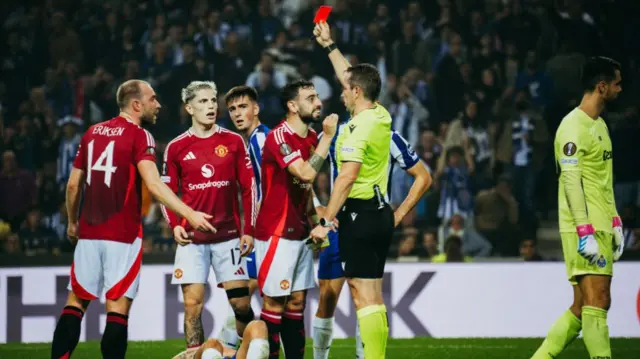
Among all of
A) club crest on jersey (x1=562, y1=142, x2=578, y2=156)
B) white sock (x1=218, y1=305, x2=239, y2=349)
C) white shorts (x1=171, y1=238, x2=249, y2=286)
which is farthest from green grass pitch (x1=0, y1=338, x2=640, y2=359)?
club crest on jersey (x1=562, y1=142, x2=578, y2=156)

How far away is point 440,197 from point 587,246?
292 inches

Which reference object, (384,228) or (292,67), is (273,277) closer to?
(384,228)

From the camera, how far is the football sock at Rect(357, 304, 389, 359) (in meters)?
7.18

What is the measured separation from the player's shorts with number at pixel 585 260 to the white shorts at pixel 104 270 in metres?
3.16

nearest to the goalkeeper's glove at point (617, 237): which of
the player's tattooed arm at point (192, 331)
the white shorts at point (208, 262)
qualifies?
the white shorts at point (208, 262)

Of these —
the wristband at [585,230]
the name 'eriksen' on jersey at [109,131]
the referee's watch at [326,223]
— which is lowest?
the wristband at [585,230]

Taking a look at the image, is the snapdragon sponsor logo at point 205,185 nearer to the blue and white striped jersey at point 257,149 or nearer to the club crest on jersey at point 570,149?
the blue and white striped jersey at point 257,149

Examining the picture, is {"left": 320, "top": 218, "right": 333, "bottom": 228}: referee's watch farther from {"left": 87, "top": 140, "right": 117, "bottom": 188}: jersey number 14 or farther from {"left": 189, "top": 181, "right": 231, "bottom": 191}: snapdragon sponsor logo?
{"left": 87, "top": 140, "right": 117, "bottom": 188}: jersey number 14

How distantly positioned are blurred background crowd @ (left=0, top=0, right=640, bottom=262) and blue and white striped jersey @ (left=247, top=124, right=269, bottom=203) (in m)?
5.29

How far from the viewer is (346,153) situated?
7176mm

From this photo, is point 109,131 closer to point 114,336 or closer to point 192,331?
point 114,336

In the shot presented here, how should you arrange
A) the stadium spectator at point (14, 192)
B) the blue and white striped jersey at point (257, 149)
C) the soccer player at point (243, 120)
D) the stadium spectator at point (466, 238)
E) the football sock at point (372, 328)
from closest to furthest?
the football sock at point (372, 328) → the blue and white striped jersey at point (257, 149) → the soccer player at point (243, 120) → the stadium spectator at point (466, 238) → the stadium spectator at point (14, 192)

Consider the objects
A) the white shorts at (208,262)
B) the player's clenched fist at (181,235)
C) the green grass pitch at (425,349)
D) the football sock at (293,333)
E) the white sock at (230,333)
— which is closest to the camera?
the football sock at (293,333)

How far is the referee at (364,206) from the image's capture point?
7.15 meters
